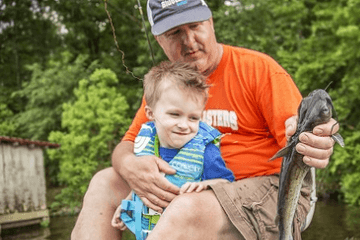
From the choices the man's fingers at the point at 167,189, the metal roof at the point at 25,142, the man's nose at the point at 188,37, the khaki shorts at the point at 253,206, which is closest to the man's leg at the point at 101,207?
the man's fingers at the point at 167,189

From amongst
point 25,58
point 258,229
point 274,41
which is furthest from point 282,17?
point 258,229

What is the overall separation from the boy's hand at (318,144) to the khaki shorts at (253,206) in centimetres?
47

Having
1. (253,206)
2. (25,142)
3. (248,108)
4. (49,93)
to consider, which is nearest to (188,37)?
(248,108)

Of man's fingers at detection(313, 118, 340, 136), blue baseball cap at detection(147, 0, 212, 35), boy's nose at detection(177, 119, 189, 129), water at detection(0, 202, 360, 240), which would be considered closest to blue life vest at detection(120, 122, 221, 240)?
boy's nose at detection(177, 119, 189, 129)

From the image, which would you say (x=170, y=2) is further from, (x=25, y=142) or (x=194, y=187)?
(x=25, y=142)

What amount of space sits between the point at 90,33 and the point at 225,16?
8873mm

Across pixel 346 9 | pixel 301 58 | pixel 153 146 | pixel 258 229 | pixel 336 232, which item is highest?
pixel 346 9

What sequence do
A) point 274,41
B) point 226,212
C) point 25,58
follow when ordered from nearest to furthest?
point 226,212, point 274,41, point 25,58

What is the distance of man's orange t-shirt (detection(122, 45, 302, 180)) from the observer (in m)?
2.43

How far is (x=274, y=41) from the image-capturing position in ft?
54.7

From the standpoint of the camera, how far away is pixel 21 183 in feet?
51.0

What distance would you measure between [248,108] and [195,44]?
18.0 inches

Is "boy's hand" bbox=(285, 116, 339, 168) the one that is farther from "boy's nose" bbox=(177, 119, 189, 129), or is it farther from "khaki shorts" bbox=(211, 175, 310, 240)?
"boy's nose" bbox=(177, 119, 189, 129)

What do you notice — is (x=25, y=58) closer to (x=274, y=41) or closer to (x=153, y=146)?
(x=274, y=41)
